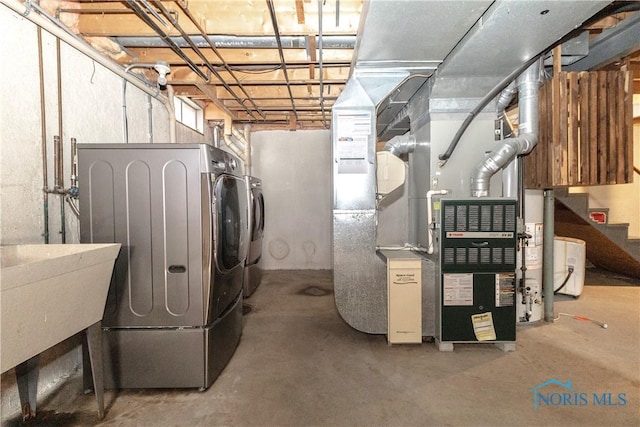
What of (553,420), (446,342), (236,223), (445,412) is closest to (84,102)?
(236,223)

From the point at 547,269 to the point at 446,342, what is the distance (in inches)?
Answer: 60.3

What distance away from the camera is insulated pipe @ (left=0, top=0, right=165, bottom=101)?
5.93ft

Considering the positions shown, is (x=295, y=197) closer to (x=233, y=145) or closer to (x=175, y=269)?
(x=233, y=145)

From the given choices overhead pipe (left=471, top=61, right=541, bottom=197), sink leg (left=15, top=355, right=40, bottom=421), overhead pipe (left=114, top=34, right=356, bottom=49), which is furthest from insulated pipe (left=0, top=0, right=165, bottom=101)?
overhead pipe (left=471, top=61, right=541, bottom=197)

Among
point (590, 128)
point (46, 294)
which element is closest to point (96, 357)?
point (46, 294)

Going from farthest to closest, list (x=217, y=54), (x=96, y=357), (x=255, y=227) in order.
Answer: (x=255, y=227)
(x=217, y=54)
(x=96, y=357)

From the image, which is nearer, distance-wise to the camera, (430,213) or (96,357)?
(96,357)

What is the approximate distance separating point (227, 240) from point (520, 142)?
262 cm

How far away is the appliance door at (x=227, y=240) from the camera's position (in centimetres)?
202

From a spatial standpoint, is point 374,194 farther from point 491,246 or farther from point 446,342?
point 446,342

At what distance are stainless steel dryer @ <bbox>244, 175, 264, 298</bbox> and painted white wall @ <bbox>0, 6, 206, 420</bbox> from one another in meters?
1.82

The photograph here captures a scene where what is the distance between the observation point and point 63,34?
2.12 metres

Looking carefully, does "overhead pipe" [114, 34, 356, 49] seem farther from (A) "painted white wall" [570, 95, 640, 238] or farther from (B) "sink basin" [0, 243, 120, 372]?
(A) "painted white wall" [570, 95, 640, 238]

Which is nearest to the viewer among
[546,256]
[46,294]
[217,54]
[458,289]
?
[46,294]
